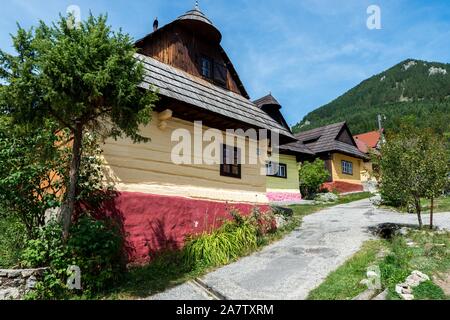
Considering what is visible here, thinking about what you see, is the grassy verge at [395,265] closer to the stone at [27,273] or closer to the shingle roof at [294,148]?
the stone at [27,273]

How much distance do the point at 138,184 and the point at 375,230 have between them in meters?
7.45

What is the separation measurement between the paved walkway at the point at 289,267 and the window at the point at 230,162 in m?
2.53

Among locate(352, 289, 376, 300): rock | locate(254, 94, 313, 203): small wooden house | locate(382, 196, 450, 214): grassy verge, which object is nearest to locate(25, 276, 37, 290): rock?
locate(352, 289, 376, 300): rock

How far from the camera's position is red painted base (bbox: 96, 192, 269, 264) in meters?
7.24

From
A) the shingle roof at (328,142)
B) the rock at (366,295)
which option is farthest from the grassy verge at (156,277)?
the shingle roof at (328,142)

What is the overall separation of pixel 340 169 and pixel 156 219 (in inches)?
847

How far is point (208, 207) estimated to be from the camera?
30.3 ft

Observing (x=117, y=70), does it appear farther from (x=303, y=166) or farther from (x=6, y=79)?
(x=303, y=166)

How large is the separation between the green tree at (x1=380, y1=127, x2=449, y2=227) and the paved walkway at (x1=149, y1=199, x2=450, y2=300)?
1676 millimetres

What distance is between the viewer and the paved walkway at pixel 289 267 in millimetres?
5906

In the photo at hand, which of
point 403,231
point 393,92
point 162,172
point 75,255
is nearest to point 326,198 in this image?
point 403,231

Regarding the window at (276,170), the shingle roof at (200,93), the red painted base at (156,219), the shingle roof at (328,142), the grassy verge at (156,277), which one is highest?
the shingle roof at (328,142)
